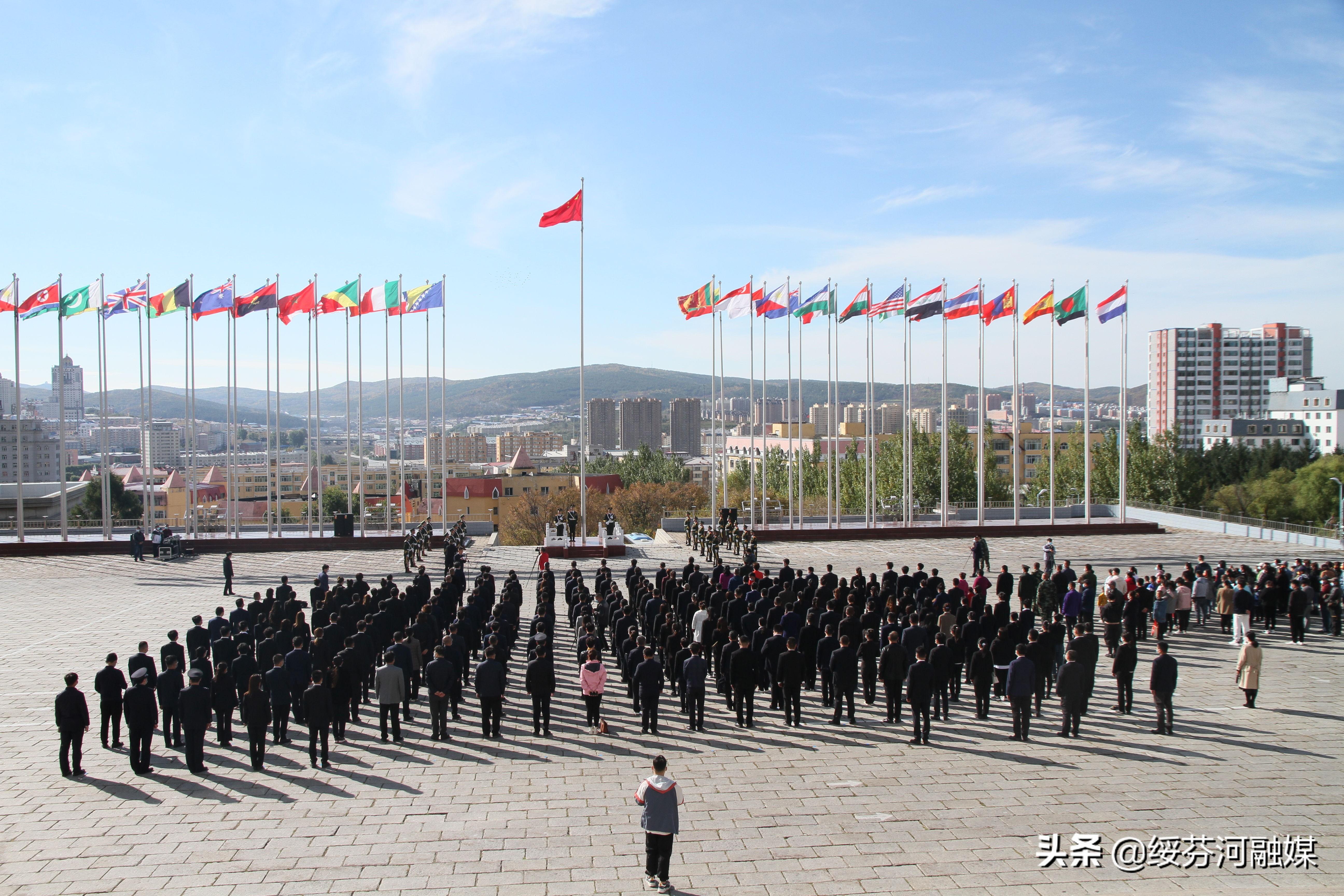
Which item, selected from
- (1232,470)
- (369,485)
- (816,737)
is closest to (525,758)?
(816,737)

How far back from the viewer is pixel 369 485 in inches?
6166

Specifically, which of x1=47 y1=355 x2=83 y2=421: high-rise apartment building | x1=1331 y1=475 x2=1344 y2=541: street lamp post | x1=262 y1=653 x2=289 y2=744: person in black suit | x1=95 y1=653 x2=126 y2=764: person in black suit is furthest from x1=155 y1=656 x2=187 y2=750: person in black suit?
x1=47 y1=355 x2=83 y2=421: high-rise apartment building

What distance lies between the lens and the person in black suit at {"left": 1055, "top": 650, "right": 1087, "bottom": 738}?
10.4 metres

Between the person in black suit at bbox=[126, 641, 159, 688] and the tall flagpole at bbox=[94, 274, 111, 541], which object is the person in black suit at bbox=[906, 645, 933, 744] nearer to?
the person in black suit at bbox=[126, 641, 159, 688]

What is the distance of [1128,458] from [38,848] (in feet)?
171

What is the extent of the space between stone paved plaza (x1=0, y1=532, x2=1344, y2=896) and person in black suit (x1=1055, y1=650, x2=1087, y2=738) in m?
0.30

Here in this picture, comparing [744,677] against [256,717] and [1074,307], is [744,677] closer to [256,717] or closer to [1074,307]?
[256,717]

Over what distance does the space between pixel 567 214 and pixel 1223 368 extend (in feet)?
593

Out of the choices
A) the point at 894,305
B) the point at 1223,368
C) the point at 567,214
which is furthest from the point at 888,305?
the point at 1223,368

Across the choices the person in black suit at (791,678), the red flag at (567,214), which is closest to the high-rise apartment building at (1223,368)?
the red flag at (567,214)

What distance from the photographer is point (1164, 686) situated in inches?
415

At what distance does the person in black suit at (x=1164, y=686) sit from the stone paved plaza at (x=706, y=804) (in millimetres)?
300

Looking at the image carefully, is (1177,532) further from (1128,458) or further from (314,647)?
(314,647)

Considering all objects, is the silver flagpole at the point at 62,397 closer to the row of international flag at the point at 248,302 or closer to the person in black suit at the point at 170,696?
the row of international flag at the point at 248,302
